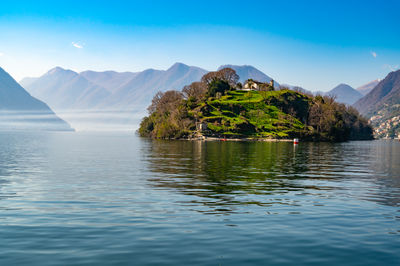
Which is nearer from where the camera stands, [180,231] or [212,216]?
[180,231]

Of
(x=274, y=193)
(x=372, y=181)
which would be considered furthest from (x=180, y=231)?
(x=372, y=181)

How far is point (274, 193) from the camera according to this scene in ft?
103

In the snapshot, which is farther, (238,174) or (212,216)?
(238,174)

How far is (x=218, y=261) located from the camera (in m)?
14.6

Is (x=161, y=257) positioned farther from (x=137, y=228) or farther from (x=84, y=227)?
(x=84, y=227)

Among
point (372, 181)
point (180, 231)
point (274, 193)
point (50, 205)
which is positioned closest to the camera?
point (180, 231)

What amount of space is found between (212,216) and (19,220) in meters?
11.3

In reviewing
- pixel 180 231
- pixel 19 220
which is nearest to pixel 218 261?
pixel 180 231

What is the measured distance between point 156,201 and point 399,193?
2206cm

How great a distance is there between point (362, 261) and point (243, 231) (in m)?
5.99

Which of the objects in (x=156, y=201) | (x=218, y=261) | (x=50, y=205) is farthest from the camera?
(x=156, y=201)

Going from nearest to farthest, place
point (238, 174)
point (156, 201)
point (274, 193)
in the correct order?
point (156, 201), point (274, 193), point (238, 174)

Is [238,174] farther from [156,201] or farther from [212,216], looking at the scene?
[212,216]

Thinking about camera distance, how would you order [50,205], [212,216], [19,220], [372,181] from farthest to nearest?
[372,181]
[50,205]
[212,216]
[19,220]
